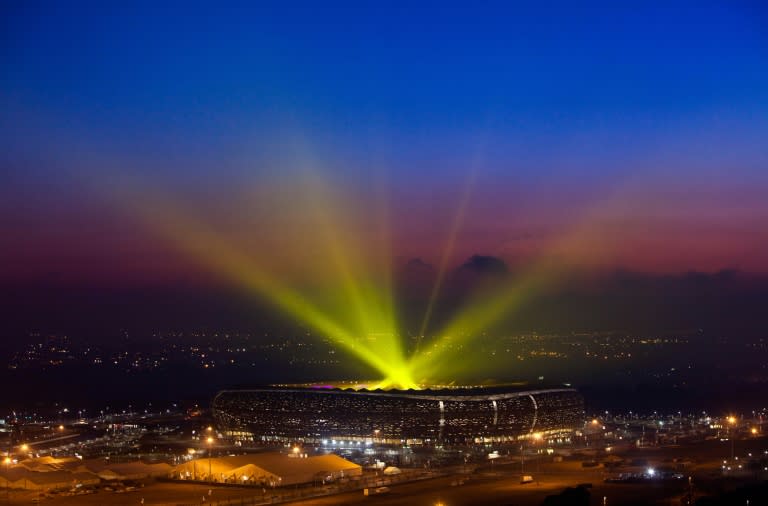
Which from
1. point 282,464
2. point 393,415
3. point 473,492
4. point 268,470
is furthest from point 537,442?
point 268,470

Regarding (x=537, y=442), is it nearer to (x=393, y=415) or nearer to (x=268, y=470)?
(x=393, y=415)

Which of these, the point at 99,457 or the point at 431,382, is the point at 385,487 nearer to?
the point at 99,457

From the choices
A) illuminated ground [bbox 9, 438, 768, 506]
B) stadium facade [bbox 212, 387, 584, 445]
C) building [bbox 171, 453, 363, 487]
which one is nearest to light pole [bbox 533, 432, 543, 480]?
stadium facade [bbox 212, 387, 584, 445]

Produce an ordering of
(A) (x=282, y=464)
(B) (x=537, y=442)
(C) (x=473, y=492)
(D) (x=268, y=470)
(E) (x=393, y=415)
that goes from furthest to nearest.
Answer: (B) (x=537, y=442)
(E) (x=393, y=415)
(A) (x=282, y=464)
(D) (x=268, y=470)
(C) (x=473, y=492)

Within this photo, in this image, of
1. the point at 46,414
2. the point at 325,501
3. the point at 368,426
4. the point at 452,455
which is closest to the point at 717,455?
the point at 452,455

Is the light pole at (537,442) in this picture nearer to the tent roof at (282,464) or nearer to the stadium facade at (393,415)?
the stadium facade at (393,415)

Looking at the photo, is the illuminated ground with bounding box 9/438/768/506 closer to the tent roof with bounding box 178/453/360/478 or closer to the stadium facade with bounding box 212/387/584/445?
the tent roof with bounding box 178/453/360/478

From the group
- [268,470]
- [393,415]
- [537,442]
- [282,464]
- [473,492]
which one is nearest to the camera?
[473,492]

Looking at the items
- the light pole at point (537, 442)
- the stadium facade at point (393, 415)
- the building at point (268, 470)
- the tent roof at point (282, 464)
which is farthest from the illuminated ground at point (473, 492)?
the stadium facade at point (393, 415)
